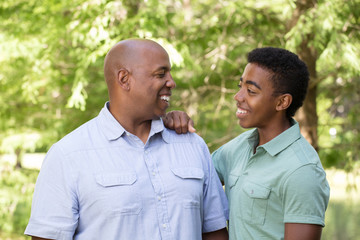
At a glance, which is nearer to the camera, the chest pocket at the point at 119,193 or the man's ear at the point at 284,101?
the chest pocket at the point at 119,193

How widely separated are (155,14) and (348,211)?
12.0 m

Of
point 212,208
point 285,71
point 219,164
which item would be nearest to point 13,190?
point 219,164

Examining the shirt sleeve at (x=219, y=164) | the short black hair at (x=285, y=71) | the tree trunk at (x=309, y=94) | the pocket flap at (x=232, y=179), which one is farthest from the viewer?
the tree trunk at (x=309, y=94)

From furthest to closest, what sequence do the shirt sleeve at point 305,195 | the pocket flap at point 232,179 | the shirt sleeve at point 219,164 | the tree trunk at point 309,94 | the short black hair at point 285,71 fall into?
the tree trunk at point 309,94 → the shirt sleeve at point 219,164 → the pocket flap at point 232,179 → the short black hair at point 285,71 → the shirt sleeve at point 305,195

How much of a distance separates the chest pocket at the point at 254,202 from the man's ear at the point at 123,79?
79cm

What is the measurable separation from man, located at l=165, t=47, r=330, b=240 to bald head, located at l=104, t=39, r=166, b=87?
42 cm

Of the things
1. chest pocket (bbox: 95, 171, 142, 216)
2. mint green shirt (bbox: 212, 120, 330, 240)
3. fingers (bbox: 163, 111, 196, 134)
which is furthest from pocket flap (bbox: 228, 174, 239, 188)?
chest pocket (bbox: 95, 171, 142, 216)

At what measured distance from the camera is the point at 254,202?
7.97ft

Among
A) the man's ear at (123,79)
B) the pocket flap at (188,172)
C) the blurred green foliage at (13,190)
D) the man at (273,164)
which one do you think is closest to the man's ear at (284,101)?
the man at (273,164)

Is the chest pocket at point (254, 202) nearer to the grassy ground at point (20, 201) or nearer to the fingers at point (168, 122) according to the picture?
the fingers at point (168, 122)

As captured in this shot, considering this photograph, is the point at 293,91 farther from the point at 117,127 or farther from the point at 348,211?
the point at 348,211

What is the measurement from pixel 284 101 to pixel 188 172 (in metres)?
0.62

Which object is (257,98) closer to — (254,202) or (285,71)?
Answer: (285,71)

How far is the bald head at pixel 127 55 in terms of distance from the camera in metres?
2.45
